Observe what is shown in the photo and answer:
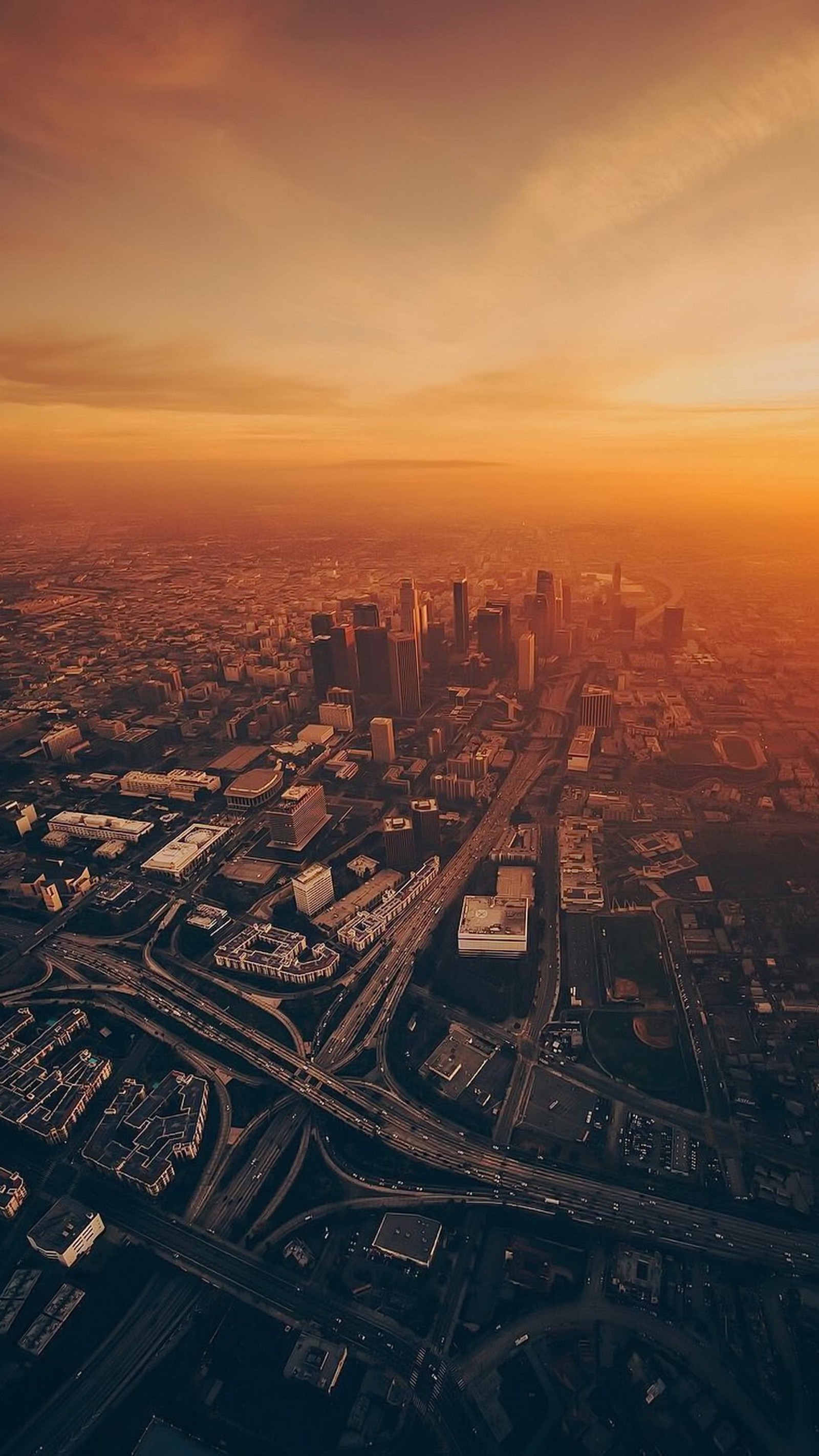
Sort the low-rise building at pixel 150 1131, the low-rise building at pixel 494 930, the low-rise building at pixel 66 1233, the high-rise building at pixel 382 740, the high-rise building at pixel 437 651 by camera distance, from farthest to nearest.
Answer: the high-rise building at pixel 437 651 < the high-rise building at pixel 382 740 < the low-rise building at pixel 494 930 < the low-rise building at pixel 150 1131 < the low-rise building at pixel 66 1233

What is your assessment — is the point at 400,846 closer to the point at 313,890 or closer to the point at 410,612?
the point at 313,890

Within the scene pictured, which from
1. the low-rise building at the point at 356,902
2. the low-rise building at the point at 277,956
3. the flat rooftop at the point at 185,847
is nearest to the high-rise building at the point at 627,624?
the low-rise building at the point at 356,902

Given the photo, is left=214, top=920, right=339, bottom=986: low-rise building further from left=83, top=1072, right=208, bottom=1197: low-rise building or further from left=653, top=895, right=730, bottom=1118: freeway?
left=653, top=895, right=730, bottom=1118: freeway

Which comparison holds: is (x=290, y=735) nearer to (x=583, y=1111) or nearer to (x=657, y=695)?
(x=657, y=695)

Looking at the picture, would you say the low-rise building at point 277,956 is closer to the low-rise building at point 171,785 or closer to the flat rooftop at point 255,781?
the flat rooftop at point 255,781

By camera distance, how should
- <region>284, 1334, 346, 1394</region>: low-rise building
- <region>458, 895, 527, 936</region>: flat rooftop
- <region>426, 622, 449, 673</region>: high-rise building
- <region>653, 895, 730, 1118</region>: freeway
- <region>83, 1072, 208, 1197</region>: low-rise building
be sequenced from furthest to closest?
1. <region>426, 622, 449, 673</region>: high-rise building
2. <region>458, 895, 527, 936</region>: flat rooftop
3. <region>653, 895, 730, 1118</region>: freeway
4. <region>83, 1072, 208, 1197</region>: low-rise building
5. <region>284, 1334, 346, 1394</region>: low-rise building

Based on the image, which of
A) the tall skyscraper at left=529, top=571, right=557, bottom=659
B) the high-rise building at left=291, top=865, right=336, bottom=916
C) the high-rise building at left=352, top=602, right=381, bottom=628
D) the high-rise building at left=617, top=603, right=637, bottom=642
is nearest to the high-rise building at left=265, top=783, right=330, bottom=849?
the high-rise building at left=291, top=865, right=336, bottom=916

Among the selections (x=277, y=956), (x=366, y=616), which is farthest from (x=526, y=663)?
(x=277, y=956)
